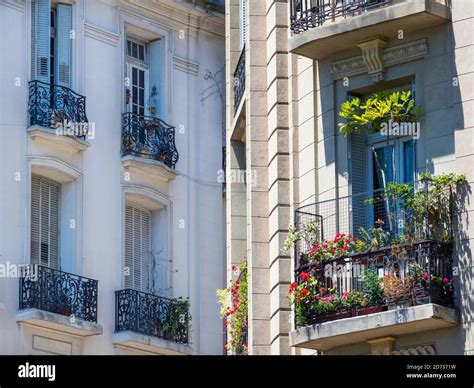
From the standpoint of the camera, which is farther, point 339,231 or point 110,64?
point 110,64

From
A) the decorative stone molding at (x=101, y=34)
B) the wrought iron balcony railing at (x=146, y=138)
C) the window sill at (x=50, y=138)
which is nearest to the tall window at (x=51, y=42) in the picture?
the decorative stone molding at (x=101, y=34)

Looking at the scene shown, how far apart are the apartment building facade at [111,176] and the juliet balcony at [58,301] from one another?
0.04 meters

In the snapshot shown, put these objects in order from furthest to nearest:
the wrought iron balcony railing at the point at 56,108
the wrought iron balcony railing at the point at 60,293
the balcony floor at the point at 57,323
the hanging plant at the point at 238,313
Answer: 1. the wrought iron balcony railing at the point at 56,108
2. the wrought iron balcony railing at the point at 60,293
3. the balcony floor at the point at 57,323
4. the hanging plant at the point at 238,313

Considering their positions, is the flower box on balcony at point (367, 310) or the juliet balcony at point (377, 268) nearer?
the juliet balcony at point (377, 268)

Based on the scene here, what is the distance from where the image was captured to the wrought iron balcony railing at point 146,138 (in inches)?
1631

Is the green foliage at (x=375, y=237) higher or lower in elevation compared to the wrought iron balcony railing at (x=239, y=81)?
lower

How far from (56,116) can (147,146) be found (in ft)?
9.23

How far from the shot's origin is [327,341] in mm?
26938

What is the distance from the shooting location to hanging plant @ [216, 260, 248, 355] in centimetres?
3077

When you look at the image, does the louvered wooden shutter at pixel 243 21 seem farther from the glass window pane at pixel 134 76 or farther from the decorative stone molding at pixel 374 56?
the glass window pane at pixel 134 76

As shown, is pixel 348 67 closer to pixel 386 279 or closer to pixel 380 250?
pixel 380 250
